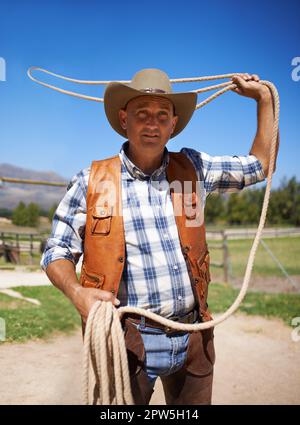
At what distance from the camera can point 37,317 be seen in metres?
5.51

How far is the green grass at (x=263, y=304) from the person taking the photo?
593 cm

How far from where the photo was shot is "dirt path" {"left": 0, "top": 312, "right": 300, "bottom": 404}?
343 cm

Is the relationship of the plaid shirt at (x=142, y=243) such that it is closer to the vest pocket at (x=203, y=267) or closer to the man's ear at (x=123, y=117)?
the vest pocket at (x=203, y=267)

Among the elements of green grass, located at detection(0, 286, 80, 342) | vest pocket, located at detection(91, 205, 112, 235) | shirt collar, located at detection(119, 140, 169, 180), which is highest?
shirt collar, located at detection(119, 140, 169, 180)

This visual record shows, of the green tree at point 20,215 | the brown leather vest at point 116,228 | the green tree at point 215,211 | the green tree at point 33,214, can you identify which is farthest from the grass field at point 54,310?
the green tree at point 215,211

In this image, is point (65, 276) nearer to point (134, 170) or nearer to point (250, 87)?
point (134, 170)

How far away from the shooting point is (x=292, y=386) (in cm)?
375

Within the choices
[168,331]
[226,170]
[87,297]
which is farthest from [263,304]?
[87,297]

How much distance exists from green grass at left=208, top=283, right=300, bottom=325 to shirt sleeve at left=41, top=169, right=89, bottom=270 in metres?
4.69

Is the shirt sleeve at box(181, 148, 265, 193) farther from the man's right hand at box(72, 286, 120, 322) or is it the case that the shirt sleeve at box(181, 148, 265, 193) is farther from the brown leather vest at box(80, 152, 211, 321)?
the man's right hand at box(72, 286, 120, 322)

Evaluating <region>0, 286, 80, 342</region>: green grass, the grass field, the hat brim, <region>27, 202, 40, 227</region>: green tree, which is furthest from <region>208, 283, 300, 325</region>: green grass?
<region>27, 202, 40, 227</region>: green tree

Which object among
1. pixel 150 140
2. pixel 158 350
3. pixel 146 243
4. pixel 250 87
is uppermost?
pixel 250 87

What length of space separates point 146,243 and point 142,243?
18 millimetres
